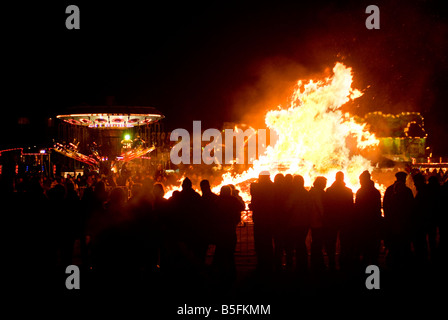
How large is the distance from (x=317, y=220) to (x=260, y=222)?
960 mm

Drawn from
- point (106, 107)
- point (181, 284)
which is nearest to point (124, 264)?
point (181, 284)

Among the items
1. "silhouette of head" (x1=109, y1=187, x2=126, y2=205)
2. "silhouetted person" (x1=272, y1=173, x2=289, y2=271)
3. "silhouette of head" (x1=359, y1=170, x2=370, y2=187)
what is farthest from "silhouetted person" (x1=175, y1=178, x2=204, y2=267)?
"silhouette of head" (x1=359, y1=170, x2=370, y2=187)

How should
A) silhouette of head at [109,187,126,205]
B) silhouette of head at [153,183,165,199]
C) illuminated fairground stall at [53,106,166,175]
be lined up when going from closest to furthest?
silhouette of head at [109,187,126,205]
silhouette of head at [153,183,165,199]
illuminated fairground stall at [53,106,166,175]

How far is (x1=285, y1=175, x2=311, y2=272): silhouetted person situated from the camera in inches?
306

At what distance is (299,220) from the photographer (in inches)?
305

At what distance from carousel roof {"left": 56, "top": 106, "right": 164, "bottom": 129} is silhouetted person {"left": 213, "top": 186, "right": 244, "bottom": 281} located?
26.6 ft

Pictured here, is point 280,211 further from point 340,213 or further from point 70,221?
point 70,221

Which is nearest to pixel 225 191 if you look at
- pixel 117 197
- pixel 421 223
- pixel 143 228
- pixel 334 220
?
pixel 143 228

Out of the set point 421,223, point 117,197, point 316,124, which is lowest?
point 421,223

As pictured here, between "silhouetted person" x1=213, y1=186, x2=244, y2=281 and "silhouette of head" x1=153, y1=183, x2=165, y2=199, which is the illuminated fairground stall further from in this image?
"silhouetted person" x1=213, y1=186, x2=244, y2=281

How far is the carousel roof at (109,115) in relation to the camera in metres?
14.5
